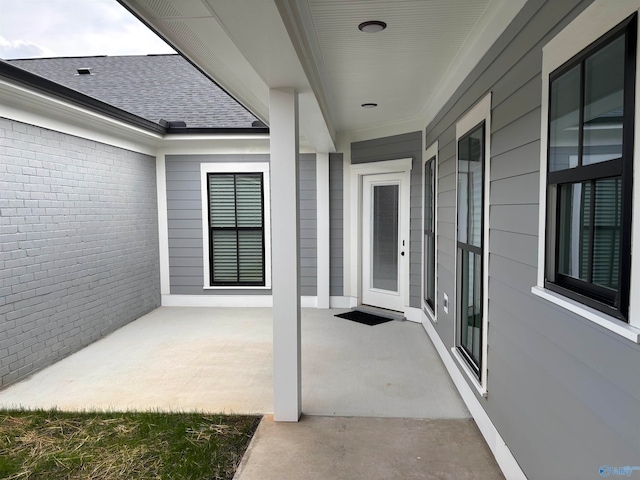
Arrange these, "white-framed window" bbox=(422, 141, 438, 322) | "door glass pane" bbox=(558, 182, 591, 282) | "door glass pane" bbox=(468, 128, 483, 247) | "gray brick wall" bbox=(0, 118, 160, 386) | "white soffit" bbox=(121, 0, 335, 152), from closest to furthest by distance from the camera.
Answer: "door glass pane" bbox=(558, 182, 591, 282) < "white soffit" bbox=(121, 0, 335, 152) < "door glass pane" bbox=(468, 128, 483, 247) < "gray brick wall" bbox=(0, 118, 160, 386) < "white-framed window" bbox=(422, 141, 438, 322)

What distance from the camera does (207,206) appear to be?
6.77 metres

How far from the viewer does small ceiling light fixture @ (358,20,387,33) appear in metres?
2.79

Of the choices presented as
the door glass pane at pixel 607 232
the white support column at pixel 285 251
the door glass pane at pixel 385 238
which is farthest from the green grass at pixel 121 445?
the door glass pane at pixel 385 238

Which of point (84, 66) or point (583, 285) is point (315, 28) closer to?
point (583, 285)

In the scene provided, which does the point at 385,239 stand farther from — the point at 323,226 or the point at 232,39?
the point at 232,39

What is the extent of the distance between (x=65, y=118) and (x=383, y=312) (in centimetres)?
462

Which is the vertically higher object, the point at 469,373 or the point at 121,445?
the point at 469,373

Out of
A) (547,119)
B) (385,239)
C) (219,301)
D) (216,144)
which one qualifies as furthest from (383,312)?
(547,119)

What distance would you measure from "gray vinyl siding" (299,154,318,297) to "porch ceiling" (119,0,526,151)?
6.95 ft

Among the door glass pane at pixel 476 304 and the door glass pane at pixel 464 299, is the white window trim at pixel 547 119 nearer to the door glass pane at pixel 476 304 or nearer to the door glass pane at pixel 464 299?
the door glass pane at pixel 476 304

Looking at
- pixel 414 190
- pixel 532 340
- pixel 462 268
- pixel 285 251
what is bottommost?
pixel 532 340

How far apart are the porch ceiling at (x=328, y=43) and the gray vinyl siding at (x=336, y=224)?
209 cm

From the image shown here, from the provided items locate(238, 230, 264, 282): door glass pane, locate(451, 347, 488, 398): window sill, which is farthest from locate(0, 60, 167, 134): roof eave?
locate(451, 347, 488, 398): window sill

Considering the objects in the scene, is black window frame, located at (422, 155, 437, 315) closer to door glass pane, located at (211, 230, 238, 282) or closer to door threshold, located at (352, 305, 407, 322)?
door threshold, located at (352, 305, 407, 322)
